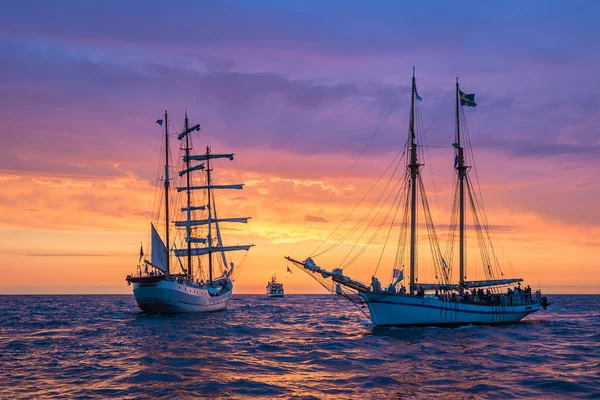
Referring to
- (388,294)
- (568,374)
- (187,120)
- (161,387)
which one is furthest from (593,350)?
(187,120)

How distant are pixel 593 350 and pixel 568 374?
1330cm

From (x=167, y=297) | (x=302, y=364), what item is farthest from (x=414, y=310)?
(x=167, y=297)

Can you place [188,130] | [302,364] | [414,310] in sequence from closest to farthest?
1. [302,364]
2. [414,310]
3. [188,130]

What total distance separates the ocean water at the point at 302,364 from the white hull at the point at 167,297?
64.5ft

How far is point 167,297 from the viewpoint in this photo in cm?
8038

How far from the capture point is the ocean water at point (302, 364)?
2908 cm

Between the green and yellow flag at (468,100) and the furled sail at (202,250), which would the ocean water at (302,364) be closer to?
the green and yellow flag at (468,100)

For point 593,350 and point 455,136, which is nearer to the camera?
point 593,350

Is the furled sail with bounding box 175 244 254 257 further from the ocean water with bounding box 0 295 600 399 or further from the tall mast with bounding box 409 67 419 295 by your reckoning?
the tall mast with bounding box 409 67 419 295

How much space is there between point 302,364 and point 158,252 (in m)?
52.2

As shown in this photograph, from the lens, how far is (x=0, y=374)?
33.6 metres

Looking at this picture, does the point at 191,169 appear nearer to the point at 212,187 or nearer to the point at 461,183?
the point at 212,187

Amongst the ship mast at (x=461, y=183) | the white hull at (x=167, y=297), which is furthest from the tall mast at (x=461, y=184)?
the white hull at (x=167, y=297)

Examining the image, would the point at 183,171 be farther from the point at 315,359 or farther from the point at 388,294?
the point at 315,359
